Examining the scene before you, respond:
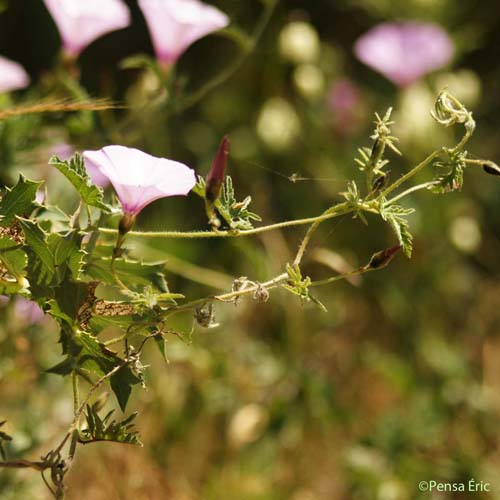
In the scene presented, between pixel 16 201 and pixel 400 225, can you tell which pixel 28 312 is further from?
pixel 400 225

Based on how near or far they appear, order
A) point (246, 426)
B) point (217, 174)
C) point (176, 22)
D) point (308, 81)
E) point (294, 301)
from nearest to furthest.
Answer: point (217, 174)
point (176, 22)
point (246, 426)
point (294, 301)
point (308, 81)

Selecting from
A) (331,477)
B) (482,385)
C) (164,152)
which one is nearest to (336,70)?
(164,152)

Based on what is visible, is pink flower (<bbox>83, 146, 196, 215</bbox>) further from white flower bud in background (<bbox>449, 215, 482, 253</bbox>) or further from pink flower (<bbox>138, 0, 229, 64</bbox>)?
white flower bud in background (<bbox>449, 215, 482, 253</bbox>)

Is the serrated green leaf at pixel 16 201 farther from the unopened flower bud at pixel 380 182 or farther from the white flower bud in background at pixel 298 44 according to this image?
the white flower bud in background at pixel 298 44

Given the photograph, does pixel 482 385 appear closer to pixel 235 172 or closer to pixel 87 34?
pixel 235 172

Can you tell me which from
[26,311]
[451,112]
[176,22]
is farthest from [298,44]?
[451,112]

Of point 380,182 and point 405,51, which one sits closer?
point 380,182
